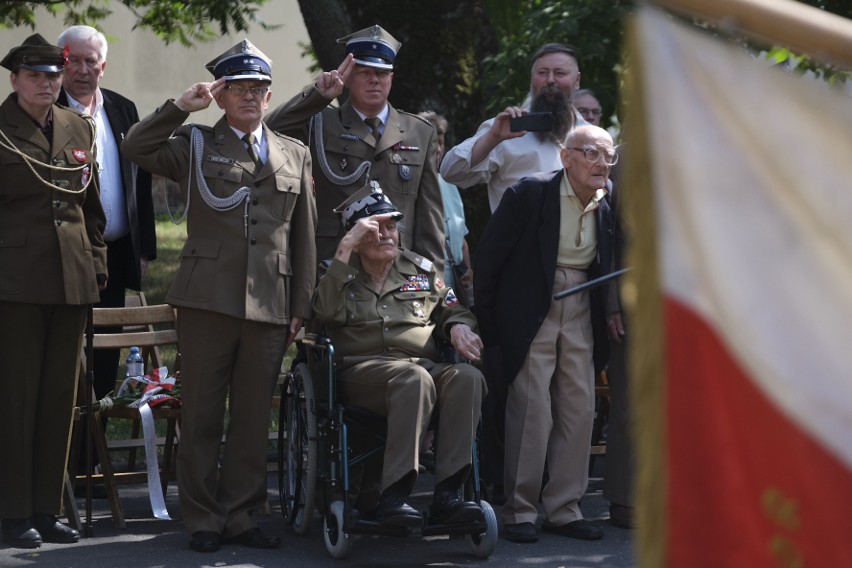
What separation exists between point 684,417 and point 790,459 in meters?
0.17

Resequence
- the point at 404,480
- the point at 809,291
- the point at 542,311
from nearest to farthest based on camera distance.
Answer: the point at 809,291 < the point at 404,480 < the point at 542,311

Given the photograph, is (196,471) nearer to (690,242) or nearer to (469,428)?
(469,428)

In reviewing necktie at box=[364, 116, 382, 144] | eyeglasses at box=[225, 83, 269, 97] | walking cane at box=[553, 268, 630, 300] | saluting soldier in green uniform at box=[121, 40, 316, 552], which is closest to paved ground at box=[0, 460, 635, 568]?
saluting soldier in green uniform at box=[121, 40, 316, 552]

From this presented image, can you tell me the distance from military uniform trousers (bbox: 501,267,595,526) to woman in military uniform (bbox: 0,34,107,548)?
2070mm

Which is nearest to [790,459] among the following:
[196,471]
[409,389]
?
[409,389]

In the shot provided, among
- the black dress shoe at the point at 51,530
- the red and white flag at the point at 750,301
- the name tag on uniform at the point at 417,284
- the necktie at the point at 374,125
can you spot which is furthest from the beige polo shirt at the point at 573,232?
the red and white flag at the point at 750,301

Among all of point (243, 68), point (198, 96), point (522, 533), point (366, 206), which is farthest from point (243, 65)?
point (522, 533)

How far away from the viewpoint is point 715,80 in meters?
2.33

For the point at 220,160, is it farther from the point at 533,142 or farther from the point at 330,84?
the point at 533,142

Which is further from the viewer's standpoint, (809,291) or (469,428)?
(469,428)

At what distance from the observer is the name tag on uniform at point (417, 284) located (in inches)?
275

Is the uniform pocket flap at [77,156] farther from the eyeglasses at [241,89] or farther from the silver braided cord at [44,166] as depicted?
the eyeglasses at [241,89]

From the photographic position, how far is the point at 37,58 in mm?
6586

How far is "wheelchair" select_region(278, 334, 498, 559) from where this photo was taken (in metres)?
6.42
